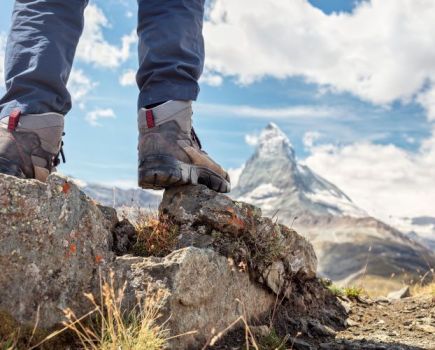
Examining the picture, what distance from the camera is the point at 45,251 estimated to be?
411 centimetres

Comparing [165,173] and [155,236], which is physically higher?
[165,173]

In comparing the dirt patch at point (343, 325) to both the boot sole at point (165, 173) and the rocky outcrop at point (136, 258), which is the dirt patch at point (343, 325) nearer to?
the rocky outcrop at point (136, 258)

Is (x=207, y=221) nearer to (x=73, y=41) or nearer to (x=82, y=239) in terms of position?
(x=82, y=239)

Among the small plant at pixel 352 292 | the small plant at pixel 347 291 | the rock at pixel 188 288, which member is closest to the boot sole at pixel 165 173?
the rock at pixel 188 288

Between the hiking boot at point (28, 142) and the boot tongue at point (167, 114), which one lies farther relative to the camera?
the boot tongue at point (167, 114)

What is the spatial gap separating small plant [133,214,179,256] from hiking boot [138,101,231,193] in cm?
39

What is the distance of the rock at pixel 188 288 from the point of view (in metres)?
4.38

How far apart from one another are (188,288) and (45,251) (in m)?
1.30

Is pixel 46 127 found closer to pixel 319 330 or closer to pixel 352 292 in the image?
pixel 319 330

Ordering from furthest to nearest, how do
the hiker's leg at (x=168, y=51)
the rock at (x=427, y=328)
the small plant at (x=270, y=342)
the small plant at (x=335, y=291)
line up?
the small plant at (x=335, y=291)
the rock at (x=427, y=328)
the hiker's leg at (x=168, y=51)
the small plant at (x=270, y=342)

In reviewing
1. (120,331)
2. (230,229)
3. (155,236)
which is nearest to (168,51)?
(155,236)

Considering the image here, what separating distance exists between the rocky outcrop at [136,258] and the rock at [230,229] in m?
0.01

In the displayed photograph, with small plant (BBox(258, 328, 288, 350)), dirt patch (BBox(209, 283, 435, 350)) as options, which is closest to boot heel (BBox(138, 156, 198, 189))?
dirt patch (BBox(209, 283, 435, 350))

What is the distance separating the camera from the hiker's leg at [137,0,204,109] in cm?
503
